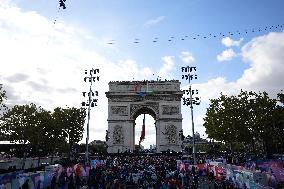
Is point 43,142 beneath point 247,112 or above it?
beneath

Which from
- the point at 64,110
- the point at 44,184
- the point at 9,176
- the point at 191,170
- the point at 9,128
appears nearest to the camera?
the point at 9,176

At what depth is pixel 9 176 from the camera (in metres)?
18.6

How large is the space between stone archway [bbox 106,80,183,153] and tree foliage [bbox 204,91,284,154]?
51.8 ft

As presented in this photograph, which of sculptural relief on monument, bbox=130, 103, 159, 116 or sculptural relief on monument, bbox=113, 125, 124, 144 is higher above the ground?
sculptural relief on monument, bbox=130, 103, 159, 116

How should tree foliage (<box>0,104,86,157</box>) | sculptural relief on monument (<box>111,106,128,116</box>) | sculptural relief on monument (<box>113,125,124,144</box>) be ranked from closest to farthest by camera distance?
tree foliage (<box>0,104,86,157</box>)
sculptural relief on monument (<box>113,125,124,144</box>)
sculptural relief on monument (<box>111,106,128,116</box>)

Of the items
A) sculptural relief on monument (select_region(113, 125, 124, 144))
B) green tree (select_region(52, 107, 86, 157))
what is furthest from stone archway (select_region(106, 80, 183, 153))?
green tree (select_region(52, 107, 86, 157))

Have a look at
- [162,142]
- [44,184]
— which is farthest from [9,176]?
[162,142]

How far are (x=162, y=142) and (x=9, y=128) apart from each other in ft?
99.6

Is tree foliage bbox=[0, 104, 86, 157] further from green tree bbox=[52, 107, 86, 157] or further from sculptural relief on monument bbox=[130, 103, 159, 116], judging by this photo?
sculptural relief on monument bbox=[130, 103, 159, 116]

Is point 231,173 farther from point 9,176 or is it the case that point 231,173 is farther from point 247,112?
point 247,112

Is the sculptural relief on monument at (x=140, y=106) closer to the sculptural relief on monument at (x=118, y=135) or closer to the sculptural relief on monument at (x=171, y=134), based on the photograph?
the sculptural relief on monument at (x=118, y=135)

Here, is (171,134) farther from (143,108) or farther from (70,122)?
(70,122)

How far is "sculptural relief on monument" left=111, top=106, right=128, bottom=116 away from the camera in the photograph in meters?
69.9

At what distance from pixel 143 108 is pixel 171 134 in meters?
8.71
